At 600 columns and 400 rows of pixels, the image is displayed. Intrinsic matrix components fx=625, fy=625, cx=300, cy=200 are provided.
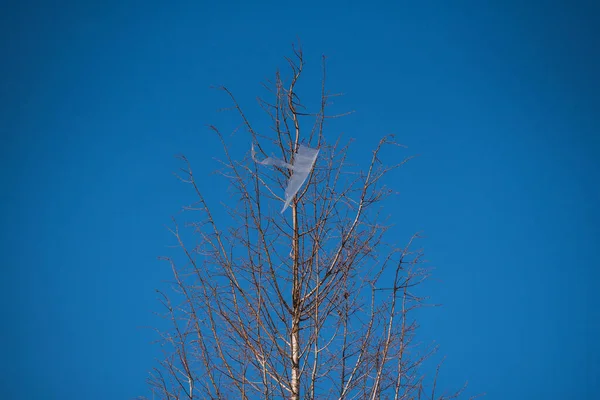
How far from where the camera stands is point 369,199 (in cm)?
232

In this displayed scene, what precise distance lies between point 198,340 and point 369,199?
798 millimetres

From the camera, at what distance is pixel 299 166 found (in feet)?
7.29

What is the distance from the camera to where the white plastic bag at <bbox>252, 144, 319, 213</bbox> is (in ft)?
7.18

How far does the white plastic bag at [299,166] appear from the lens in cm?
219

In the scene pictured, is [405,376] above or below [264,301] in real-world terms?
below

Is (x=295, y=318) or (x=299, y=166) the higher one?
(x=299, y=166)

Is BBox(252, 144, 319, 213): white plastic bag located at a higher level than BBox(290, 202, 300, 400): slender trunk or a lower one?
higher

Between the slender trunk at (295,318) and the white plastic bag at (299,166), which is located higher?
the white plastic bag at (299,166)

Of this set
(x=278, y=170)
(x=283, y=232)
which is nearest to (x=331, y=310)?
(x=283, y=232)

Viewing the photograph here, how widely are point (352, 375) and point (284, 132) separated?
3.00ft

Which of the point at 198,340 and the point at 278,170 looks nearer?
the point at 198,340

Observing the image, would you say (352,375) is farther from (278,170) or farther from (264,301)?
(278,170)

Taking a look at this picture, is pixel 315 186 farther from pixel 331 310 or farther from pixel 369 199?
pixel 331 310

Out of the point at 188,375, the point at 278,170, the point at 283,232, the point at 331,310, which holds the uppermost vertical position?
the point at 278,170
